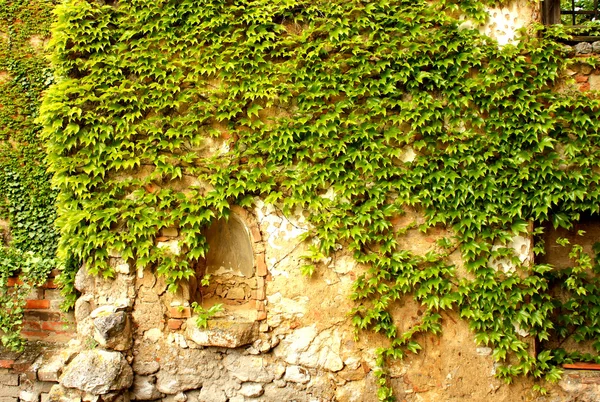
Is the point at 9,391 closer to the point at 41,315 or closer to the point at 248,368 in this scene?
the point at 41,315

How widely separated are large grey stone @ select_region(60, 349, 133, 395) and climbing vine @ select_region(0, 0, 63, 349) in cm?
145

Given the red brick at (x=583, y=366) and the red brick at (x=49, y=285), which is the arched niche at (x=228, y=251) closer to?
the red brick at (x=49, y=285)

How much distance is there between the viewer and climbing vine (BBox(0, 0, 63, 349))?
14.8 ft

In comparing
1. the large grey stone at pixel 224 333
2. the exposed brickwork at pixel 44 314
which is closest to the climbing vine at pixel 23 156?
the exposed brickwork at pixel 44 314

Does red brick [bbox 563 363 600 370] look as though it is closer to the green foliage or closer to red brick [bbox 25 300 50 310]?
the green foliage

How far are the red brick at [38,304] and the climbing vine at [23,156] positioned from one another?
160mm

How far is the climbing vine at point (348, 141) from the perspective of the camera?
3479 millimetres

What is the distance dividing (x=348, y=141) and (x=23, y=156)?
384 cm

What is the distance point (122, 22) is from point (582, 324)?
16.9 feet

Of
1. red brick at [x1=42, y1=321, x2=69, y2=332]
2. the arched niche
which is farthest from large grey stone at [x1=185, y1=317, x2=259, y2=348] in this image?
red brick at [x1=42, y1=321, x2=69, y2=332]

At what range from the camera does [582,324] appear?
12.0ft

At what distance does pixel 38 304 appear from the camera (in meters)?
4.59

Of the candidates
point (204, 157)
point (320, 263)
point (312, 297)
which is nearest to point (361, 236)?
point (320, 263)

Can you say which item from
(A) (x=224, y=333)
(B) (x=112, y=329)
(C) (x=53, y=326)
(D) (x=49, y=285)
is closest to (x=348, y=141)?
(A) (x=224, y=333)
